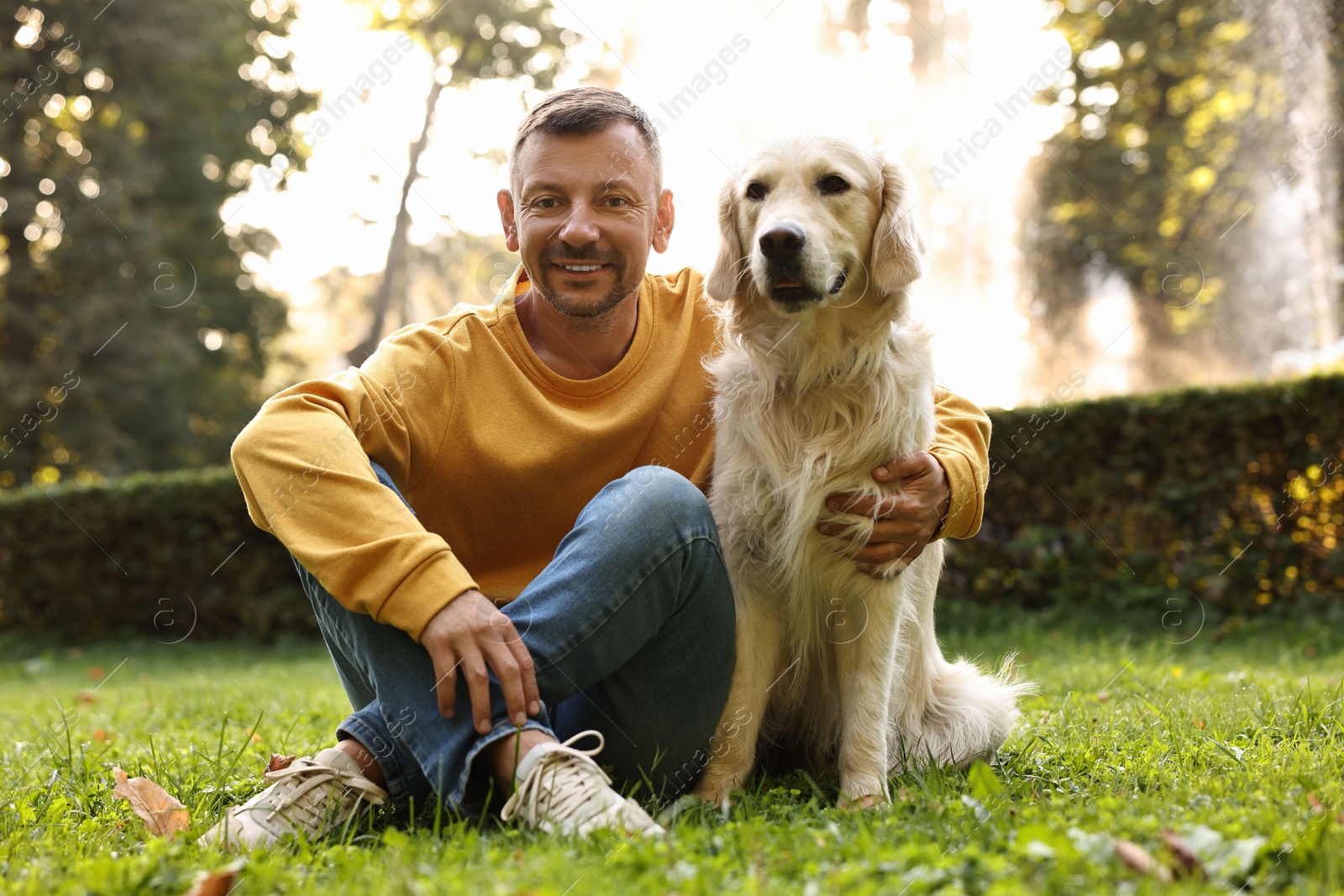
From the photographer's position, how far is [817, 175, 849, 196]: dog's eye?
8.43 ft

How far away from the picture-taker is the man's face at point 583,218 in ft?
8.36

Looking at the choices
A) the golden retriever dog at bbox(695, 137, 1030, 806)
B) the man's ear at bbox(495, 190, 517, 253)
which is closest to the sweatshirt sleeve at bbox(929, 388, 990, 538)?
the golden retriever dog at bbox(695, 137, 1030, 806)

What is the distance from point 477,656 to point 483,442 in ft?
2.26

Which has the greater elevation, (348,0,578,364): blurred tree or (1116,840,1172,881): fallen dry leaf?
(348,0,578,364): blurred tree

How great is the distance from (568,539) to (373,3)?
18.5 metres

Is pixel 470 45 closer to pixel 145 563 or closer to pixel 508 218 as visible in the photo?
pixel 145 563

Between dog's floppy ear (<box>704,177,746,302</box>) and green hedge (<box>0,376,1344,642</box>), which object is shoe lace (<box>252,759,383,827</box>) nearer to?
dog's floppy ear (<box>704,177,746,302</box>)

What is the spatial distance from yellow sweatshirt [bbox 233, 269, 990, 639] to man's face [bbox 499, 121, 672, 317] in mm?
168

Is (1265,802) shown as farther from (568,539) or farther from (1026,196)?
(1026,196)

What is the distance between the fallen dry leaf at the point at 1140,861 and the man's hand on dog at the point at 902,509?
95 centimetres

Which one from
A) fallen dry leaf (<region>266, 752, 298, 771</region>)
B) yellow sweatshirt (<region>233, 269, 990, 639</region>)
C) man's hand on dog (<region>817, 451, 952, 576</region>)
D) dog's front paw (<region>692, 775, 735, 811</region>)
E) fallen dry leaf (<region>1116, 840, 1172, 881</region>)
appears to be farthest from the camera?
man's hand on dog (<region>817, 451, 952, 576</region>)

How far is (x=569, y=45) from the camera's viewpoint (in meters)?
18.0

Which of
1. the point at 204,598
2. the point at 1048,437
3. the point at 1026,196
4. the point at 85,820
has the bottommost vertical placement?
the point at 204,598

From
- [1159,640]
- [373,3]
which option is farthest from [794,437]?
[373,3]
